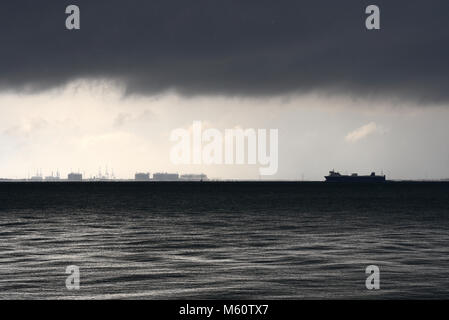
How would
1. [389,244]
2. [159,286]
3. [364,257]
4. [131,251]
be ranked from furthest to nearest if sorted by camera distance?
[389,244] → [131,251] → [364,257] → [159,286]

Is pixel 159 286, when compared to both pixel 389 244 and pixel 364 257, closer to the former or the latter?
pixel 364 257

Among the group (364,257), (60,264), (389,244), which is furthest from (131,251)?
(389,244)

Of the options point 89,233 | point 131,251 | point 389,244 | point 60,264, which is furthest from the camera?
point 89,233

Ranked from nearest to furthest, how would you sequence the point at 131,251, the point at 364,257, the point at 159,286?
1. the point at 159,286
2. the point at 364,257
3. the point at 131,251

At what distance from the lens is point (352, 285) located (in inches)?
1215

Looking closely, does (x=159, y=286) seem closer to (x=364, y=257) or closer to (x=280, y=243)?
(x=364, y=257)

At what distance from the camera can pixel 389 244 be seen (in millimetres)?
51750
